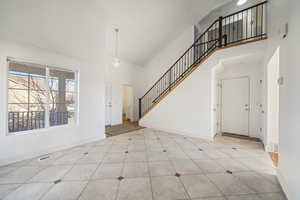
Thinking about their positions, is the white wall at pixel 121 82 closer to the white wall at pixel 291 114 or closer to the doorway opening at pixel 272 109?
the doorway opening at pixel 272 109

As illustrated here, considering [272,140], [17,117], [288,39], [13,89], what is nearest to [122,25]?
[13,89]

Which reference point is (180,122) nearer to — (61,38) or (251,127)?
(251,127)

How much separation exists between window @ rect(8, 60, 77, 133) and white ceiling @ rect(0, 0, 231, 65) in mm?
574

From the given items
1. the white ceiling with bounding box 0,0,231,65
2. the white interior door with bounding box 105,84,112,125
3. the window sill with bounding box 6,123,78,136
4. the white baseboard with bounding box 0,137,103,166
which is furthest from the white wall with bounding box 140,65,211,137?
the window sill with bounding box 6,123,78,136

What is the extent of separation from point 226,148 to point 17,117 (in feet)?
15.9

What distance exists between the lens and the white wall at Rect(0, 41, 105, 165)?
85.6 inches

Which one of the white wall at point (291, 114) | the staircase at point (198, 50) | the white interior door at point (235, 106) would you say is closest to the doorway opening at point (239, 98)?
the white interior door at point (235, 106)

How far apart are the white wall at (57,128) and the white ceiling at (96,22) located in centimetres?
23

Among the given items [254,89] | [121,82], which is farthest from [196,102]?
[121,82]

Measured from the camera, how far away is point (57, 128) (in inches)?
112

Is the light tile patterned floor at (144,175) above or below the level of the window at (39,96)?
below

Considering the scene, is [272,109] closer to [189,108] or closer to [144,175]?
[189,108]

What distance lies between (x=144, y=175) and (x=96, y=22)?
4155mm

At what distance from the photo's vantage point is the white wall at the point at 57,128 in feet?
7.13
